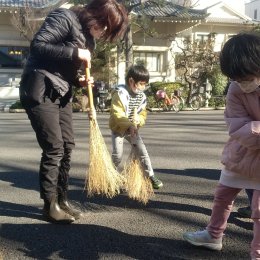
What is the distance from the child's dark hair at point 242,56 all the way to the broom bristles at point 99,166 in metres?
1.46

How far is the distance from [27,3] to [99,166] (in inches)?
760

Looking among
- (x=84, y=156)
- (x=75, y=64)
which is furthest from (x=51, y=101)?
(x=84, y=156)

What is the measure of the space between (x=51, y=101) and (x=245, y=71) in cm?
159

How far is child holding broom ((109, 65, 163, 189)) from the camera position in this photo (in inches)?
164

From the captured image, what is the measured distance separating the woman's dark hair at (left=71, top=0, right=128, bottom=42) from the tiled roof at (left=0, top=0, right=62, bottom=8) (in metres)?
18.2

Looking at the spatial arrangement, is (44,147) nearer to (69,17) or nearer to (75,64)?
(75,64)

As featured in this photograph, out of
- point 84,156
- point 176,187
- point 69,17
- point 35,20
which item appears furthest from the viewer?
point 35,20

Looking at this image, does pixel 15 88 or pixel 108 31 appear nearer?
pixel 108 31

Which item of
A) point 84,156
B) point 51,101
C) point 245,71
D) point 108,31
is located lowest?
point 84,156

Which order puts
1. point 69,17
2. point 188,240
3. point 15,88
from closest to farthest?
point 188,240, point 69,17, point 15,88

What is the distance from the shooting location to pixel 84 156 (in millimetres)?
6578

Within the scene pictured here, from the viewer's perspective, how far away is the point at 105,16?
325 cm

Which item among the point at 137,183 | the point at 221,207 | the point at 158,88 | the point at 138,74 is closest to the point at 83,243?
the point at 221,207

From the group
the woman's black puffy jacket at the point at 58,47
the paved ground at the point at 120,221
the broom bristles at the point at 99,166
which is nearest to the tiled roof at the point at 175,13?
the paved ground at the point at 120,221
